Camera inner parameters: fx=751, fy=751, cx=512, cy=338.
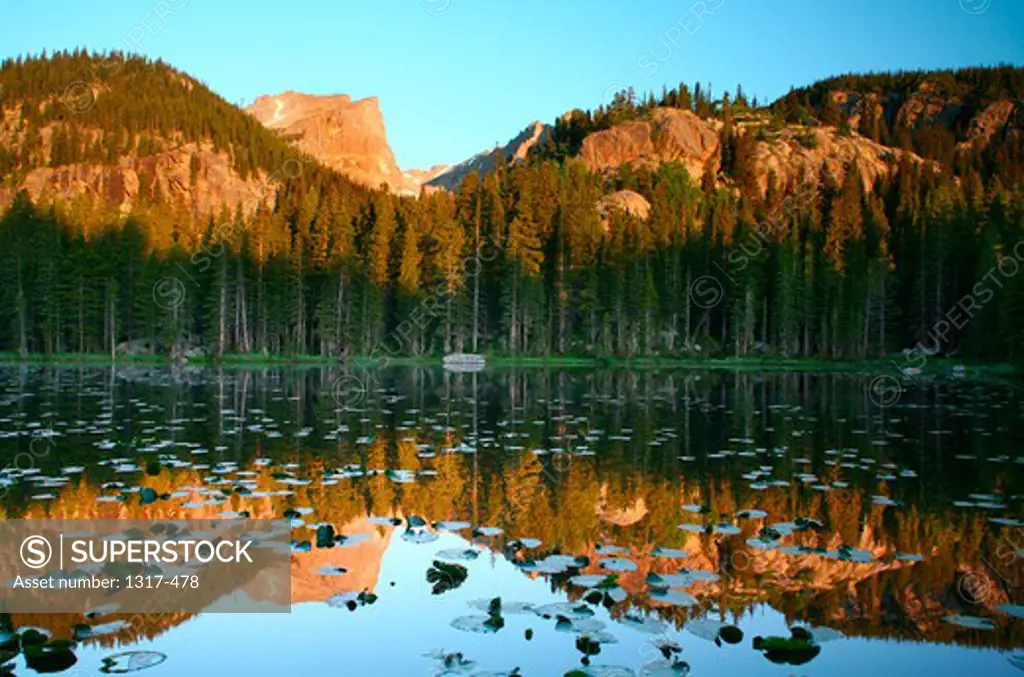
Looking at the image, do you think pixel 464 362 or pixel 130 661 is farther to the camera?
pixel 464 362

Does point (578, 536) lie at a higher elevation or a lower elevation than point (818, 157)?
lower

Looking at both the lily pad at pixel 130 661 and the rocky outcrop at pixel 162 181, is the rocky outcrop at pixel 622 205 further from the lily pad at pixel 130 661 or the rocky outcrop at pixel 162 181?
the lily pad at pixel 130 661

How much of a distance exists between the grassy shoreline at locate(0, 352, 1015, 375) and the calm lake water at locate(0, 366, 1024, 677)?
44.5 meters

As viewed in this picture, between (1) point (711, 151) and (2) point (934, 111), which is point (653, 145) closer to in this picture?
(1) point (711, 151)

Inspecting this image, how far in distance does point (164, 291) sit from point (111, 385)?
113ft

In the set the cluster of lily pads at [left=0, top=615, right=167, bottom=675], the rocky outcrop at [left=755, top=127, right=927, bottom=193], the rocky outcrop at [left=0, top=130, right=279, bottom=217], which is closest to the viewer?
the cluster of lily pads at [left=0, top=615, right=167, bottom=675]

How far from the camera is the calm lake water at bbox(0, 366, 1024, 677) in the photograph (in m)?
6.69

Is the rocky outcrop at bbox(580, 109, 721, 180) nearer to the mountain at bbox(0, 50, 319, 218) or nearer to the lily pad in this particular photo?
the mountain at bbox(0, 50, 319, 218)

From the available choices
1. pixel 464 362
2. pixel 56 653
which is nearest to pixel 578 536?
pixel 56 653

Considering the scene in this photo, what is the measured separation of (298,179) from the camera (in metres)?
122

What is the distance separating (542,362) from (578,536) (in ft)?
195

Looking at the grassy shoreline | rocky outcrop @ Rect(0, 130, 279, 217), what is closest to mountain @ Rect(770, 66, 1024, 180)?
the grassy shoreline

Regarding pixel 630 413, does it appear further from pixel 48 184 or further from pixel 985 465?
pixel 48 184

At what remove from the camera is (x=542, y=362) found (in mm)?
69562
